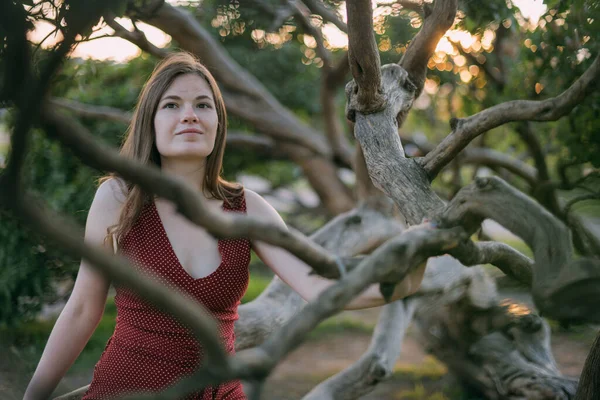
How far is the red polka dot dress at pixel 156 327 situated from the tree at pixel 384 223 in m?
0.29

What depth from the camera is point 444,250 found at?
141cm

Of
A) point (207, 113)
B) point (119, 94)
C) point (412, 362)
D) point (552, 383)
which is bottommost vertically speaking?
point (412, 362)

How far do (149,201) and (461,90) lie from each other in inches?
170

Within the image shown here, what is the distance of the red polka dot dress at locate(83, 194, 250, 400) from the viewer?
81.7 inches

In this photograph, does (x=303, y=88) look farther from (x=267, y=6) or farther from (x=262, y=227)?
(x=262, y=227)

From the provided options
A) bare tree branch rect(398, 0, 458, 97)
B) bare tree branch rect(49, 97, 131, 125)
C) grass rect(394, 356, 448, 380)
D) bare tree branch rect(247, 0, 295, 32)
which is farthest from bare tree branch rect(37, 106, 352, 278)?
bare tree branch rect(49, 97, 131, 125)

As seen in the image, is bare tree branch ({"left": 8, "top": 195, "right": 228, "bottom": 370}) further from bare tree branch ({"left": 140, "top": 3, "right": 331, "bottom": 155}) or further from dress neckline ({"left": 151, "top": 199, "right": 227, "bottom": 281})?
bare tree branch ({"left": 140, "top": 3, "right": 331, "bottom": 155})

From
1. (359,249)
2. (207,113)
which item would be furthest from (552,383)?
(207,113)

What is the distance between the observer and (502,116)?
228 centimetres

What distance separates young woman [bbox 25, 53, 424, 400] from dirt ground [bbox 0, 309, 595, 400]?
2292 mm

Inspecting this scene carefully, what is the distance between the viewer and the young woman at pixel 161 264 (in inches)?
82.0

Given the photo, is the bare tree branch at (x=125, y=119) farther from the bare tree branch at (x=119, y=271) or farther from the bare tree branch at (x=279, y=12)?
the bare tree branch at (x=119, y=271)

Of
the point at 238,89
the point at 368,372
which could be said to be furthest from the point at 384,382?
the point at 238,89

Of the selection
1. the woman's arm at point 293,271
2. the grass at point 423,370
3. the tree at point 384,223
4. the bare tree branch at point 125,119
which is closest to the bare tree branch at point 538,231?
the tree at point 384,223
